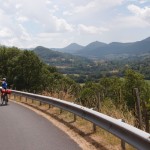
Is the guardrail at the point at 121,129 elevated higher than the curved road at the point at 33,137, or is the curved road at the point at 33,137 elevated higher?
the guardrail at the point at 121,129

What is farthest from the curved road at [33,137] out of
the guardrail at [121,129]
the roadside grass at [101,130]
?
the guardrail at [121,129]

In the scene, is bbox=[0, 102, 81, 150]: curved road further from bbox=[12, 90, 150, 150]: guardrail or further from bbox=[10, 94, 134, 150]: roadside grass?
bbox=[12, 90, 150, 150]: guardrail

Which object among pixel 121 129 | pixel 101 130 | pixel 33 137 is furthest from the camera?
pixel 101 130

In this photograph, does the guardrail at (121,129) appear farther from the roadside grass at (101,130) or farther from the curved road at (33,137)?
the curved road at (33,137)

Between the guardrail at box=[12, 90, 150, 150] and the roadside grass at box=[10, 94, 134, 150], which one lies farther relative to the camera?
the roadside grass at box=[10, 94, 134, 150]

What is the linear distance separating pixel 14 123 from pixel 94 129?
139 inches

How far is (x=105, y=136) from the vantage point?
8977mm

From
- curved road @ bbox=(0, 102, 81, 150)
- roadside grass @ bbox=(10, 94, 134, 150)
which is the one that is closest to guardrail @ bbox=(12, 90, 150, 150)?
roadside grass @ bbox=(10, 94, 134, 150)

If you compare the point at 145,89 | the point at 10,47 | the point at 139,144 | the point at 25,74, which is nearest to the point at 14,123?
the point at 139,144

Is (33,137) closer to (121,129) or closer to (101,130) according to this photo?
(101,130)

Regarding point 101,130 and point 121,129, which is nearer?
point 121,129

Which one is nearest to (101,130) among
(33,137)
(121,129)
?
(33,137)

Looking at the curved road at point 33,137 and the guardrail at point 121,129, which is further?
the curved road at point 33,137

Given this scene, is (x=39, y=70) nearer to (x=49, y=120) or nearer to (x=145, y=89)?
(x=145, y=89)
